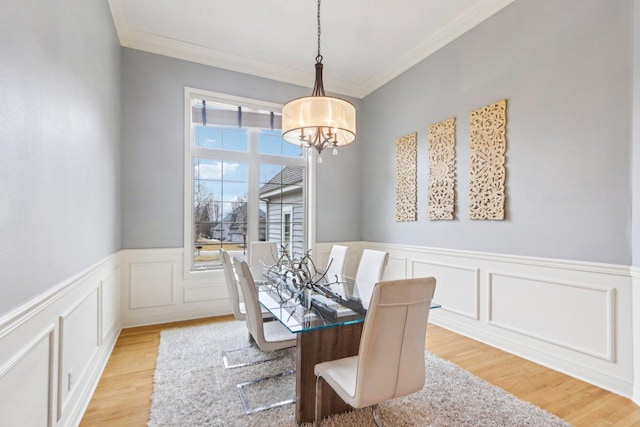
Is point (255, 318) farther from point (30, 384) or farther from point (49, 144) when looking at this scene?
point (49, 144)

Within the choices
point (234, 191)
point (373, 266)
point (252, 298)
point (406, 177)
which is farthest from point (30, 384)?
point (406, 177)

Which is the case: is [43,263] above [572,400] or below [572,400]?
above

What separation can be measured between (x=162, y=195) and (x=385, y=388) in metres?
3.34

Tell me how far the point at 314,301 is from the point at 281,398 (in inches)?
26.7

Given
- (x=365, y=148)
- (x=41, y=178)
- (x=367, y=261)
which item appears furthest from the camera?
(x=365, y=148)

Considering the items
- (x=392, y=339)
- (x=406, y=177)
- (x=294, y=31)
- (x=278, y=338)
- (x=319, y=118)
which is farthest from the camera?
(x=406, y=177)

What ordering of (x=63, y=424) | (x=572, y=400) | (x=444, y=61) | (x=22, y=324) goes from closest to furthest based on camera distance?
(x=22, y=324) → (x=63, y=424) → (x=572, y=400) → (x=444, y=61)

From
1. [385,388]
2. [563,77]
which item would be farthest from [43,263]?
[563,77]

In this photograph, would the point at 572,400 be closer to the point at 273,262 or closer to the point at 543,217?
the point at 543,217

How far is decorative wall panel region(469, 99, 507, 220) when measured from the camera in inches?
116

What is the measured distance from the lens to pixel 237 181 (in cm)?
425

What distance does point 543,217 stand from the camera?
2639mm

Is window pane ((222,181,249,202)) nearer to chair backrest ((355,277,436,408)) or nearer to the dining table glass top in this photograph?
the dining table glass top

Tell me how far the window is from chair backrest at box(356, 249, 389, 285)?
5.96 ft
